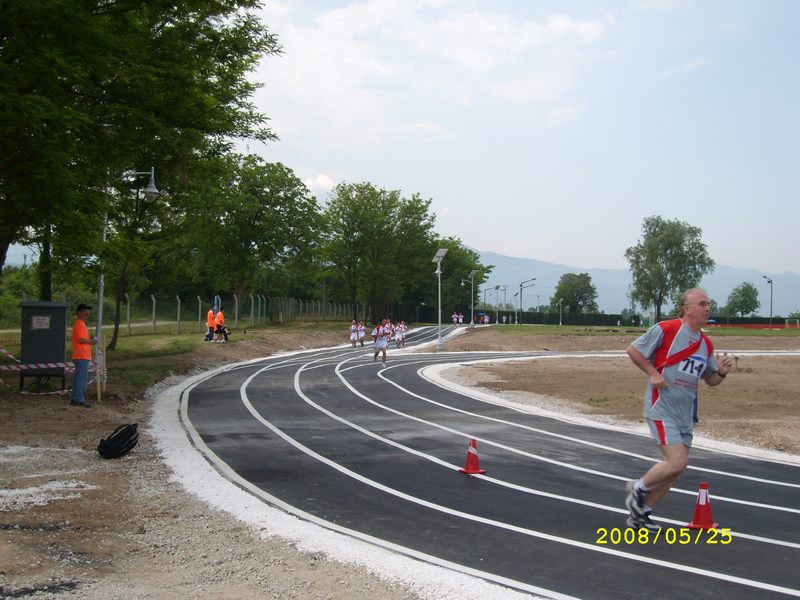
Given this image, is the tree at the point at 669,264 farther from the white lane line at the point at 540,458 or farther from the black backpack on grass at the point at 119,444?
the black backpack on grass at the point at 119,444

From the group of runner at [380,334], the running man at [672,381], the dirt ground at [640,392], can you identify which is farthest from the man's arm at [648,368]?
the group of runner at [380,334]

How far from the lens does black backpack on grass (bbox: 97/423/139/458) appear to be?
995cm

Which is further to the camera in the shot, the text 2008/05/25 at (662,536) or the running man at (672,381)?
the text 2008/05/25 at (662,536)

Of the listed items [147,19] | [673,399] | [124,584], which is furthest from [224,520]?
[147,19]

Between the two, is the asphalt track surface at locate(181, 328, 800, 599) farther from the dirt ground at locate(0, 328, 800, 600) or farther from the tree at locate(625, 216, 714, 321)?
the tree at locate(625, 216, 714, 321)

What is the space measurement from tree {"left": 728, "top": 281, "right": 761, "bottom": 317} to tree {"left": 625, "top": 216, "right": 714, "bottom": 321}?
5866cm

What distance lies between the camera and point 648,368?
248 inches

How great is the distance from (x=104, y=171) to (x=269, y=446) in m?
8.17

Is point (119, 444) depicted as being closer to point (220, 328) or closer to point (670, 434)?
point (670, 434)

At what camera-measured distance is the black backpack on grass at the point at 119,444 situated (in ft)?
32.7

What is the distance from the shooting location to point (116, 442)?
393 inches

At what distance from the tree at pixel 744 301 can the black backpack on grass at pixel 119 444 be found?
176687 millimetres

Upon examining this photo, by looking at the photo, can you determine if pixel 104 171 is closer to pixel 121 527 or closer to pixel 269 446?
pixel 269 446

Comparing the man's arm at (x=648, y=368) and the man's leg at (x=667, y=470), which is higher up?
the man's arm at (x=648, y=368)
